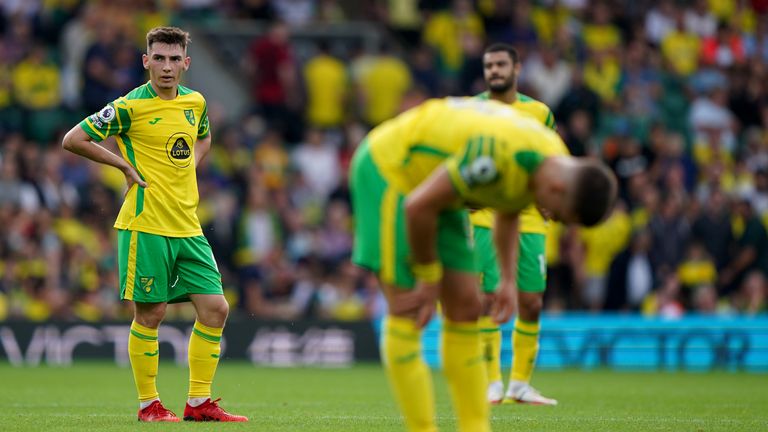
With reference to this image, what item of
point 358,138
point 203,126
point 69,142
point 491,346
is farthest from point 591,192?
point 358,138

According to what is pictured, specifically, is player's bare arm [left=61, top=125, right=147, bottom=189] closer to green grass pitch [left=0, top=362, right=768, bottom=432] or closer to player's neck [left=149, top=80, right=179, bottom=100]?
player's neck [left=149, top=80, right=179, bottom=100]

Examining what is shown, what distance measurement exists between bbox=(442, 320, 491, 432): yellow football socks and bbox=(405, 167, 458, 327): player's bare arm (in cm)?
41

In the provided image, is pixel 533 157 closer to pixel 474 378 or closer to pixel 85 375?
pixel 474 378

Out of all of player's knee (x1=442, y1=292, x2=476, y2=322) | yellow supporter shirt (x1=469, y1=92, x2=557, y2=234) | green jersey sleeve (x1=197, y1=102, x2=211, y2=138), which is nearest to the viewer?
player's knee (x1=442, y1=292, x2=476, y2=322)

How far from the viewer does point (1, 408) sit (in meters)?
10.3

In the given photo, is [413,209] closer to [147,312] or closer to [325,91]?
[147,312]

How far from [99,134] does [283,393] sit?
4062mm

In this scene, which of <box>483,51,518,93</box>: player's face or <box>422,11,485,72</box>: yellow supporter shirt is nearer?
<box>483,51,518,93</box>: player's face

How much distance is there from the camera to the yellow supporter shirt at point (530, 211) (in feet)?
34.6

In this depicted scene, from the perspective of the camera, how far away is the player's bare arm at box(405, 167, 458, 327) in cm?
618

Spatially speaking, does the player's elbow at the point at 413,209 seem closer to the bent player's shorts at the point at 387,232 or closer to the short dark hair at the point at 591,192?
the bent player's shorts at the point at 387,232

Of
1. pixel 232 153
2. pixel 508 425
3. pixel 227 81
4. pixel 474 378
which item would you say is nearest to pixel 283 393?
pixel 508 425

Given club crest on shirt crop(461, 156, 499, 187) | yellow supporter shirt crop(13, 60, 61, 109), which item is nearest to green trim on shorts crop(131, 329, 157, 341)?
club crest on shirt crop(461, 156, 499, 187)

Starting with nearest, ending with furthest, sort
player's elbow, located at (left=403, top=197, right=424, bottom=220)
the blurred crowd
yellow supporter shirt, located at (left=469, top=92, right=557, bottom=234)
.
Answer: player's elbow, located at (left=403, top=197, right=424, bottom=220) → yellow supporter shirt, located at (left=469, top=92, right=557, bottom=234) → the blurred crowd
